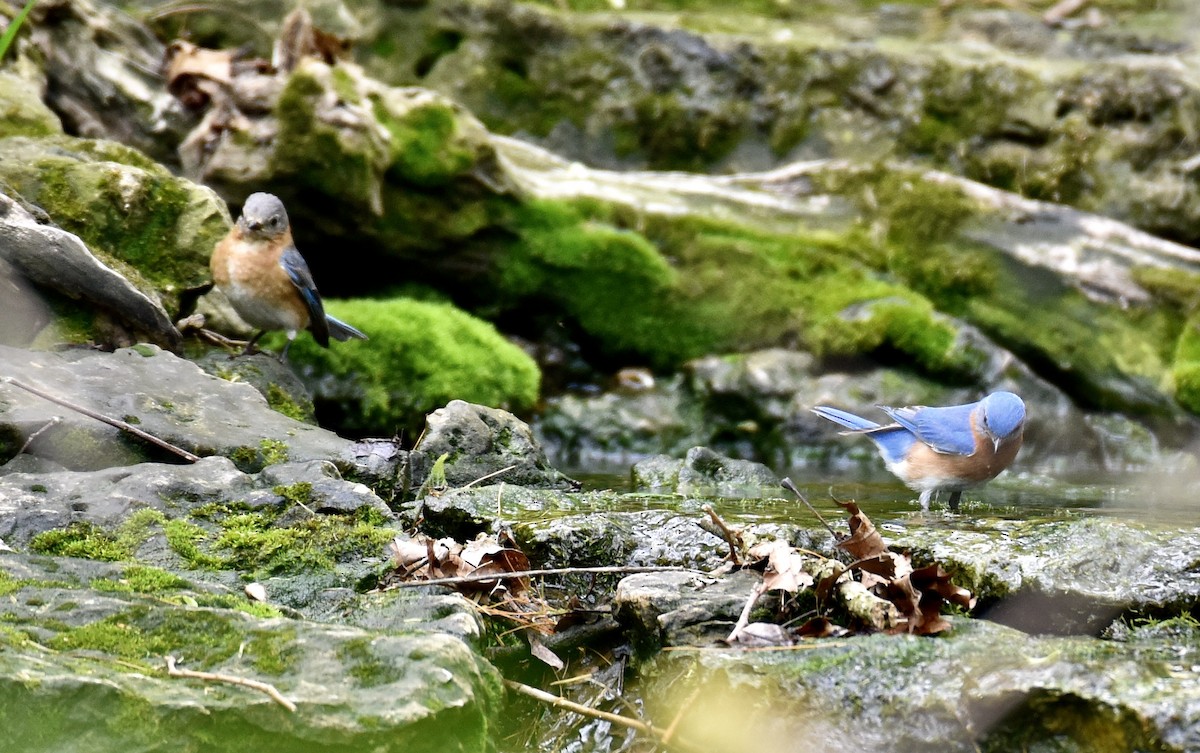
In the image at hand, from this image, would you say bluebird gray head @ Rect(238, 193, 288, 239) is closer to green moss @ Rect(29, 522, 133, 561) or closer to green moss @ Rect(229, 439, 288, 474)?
green moss @ Rect(229, 439, 288, 474)

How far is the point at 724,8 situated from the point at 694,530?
9.16 m

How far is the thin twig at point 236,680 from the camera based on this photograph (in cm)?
211

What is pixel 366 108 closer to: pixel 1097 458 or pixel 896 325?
pixel 896 325

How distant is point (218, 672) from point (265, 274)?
12.4 feet

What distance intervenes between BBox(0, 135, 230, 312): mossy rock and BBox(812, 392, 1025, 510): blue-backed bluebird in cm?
361

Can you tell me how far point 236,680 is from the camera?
7.14 feet

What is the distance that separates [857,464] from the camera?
7.98 metres

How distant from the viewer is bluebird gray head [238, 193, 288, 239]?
5.80 m

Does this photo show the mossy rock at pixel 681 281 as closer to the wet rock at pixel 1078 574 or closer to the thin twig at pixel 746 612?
the wet rock at pixel 1078 574

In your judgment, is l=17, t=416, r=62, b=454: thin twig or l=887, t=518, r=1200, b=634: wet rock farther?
l=17, t=416, r=62, b=454: thin twig

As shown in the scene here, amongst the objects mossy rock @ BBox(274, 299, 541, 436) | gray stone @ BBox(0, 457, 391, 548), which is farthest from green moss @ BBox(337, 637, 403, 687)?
mossy rock @ BBox(274, 299, 541, 436)

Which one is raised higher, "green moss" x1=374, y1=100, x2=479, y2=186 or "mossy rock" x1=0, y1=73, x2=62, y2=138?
"mossy rock" x1=0, y1=73, x2=62, y2=138

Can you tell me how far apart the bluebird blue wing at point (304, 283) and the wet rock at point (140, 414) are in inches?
55.8

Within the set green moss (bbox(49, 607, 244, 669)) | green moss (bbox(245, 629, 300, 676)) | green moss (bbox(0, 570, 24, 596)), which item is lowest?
green moss (bbox(0, 570, 24, 596))
